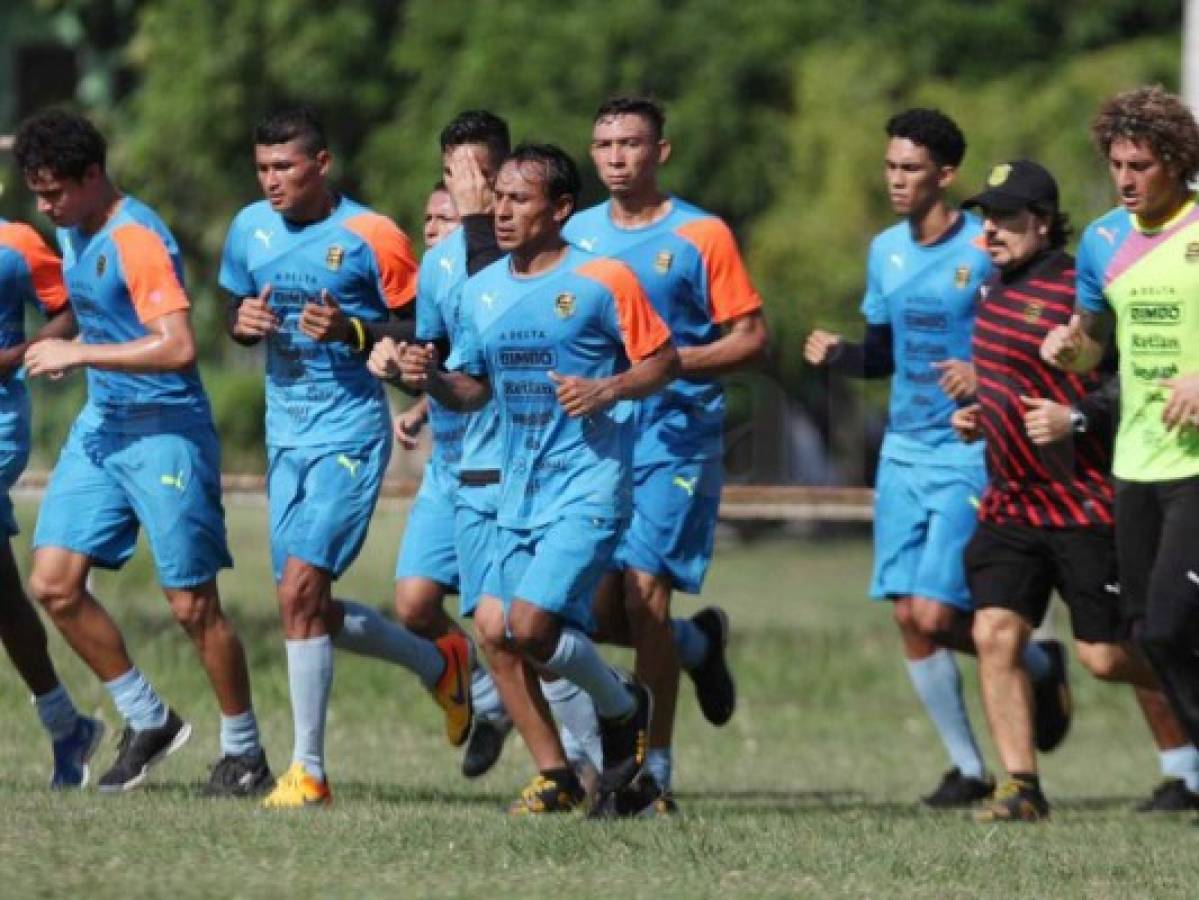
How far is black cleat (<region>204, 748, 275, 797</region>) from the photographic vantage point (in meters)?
12.1

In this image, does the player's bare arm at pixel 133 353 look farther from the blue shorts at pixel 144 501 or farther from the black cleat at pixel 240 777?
the black cleat at pixel 240 777

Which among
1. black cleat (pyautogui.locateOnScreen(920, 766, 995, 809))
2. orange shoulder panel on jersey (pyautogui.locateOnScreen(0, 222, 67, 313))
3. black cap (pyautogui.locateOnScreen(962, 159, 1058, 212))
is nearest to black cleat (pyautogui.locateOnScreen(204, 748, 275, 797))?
orange shoulder panel on jersey (pyautogui.locateOnScreen(0, 222, 67, 313))

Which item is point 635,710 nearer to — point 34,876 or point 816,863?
point 816,863

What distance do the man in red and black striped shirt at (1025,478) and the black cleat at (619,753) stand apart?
5.36 ft

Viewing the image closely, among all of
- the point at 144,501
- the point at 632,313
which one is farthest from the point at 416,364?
the point at 144,501

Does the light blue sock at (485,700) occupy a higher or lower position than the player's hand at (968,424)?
lower

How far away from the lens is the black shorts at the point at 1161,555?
37.1 feet

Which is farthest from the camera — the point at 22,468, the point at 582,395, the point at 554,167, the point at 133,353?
the point at 22,468

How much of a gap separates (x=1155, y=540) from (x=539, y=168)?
260cm

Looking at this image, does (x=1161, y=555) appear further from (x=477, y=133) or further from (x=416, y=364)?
(x=477, y=133)

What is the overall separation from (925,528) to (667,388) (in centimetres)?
160

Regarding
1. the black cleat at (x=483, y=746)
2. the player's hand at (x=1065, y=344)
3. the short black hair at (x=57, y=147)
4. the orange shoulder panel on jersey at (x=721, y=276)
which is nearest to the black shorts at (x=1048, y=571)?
the player's hand at (x=1065, y=344)

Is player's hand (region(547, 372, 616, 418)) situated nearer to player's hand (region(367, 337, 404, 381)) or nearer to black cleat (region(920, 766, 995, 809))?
player's hand (region(367, 337, 404, 381))

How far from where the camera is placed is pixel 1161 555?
37.3 ft
